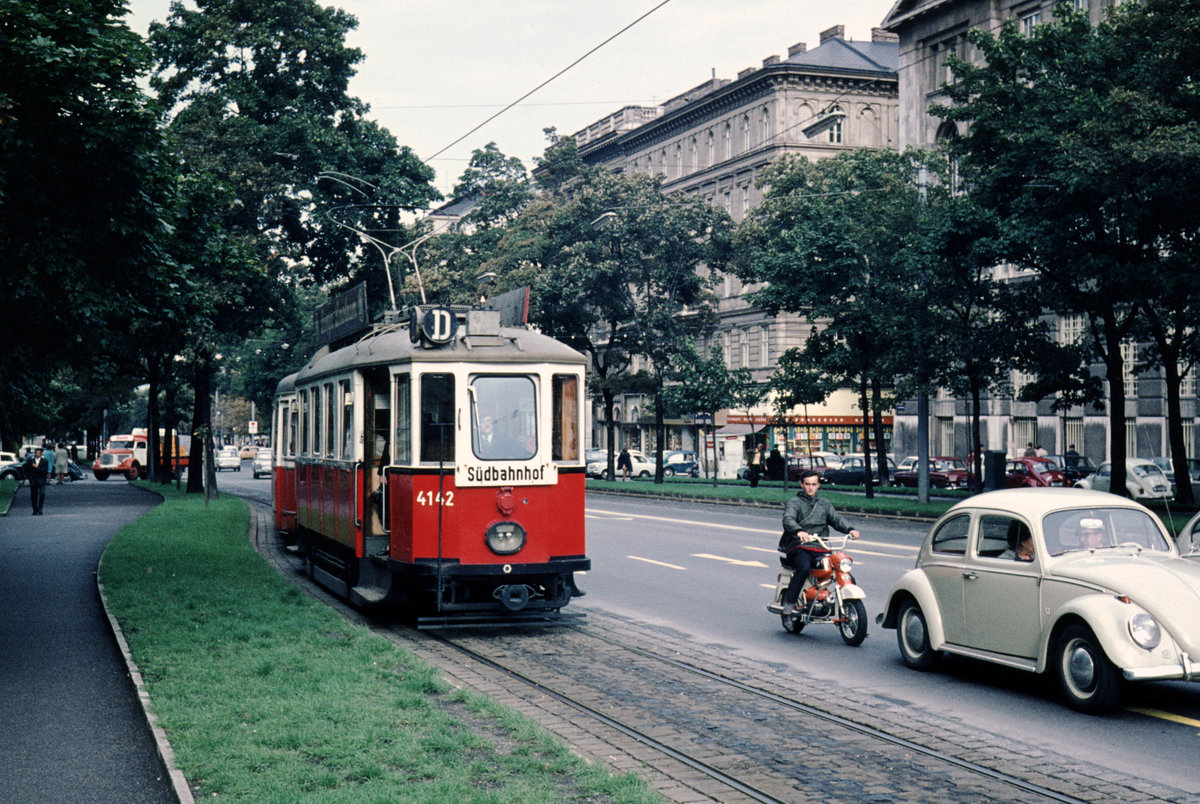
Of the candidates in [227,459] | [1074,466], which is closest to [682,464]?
[1074,466]

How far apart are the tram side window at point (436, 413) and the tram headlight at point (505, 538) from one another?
827 mm

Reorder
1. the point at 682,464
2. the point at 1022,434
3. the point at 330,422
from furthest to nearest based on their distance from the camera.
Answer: the point at 682,464, the point at 1022,434, the point at 330,422

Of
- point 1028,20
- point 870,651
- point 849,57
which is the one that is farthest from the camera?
point 849,57

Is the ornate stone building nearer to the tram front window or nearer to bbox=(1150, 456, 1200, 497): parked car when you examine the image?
bbox=(1150, 456, 1200, 497): parked car

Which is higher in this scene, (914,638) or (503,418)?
(503,418)

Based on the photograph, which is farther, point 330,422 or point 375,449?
point 330,422

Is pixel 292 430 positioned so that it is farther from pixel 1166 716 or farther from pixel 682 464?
pixel 682 464

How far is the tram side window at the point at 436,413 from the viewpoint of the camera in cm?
1292

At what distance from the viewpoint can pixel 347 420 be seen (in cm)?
1483

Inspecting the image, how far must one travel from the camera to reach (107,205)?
456 inches

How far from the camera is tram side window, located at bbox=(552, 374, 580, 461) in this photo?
13.2 meters

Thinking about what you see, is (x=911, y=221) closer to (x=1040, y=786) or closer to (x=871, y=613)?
(x=871, y=613)

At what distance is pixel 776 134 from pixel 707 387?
2660cm

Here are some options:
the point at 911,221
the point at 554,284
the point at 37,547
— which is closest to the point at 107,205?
the point at 37,547
